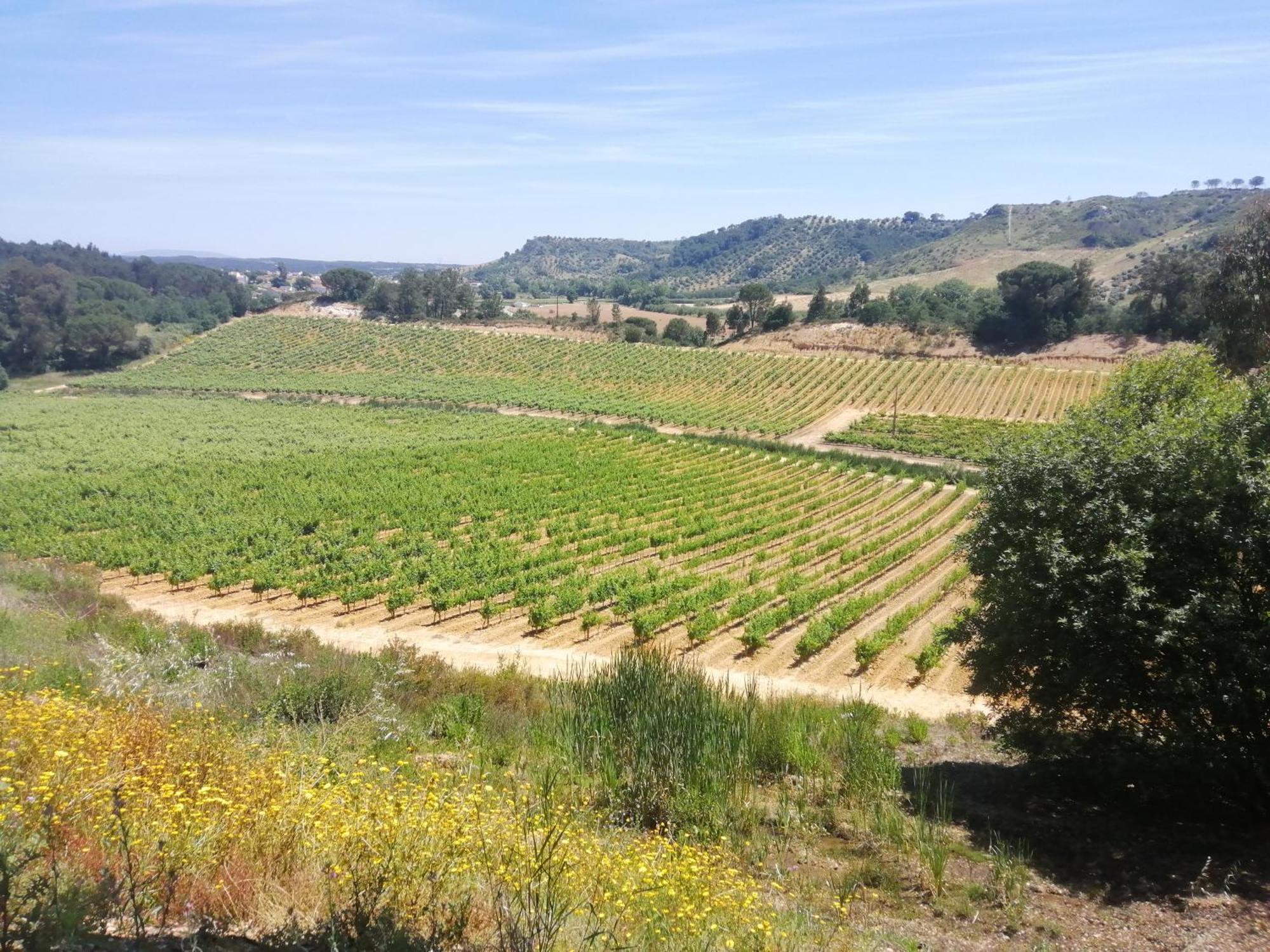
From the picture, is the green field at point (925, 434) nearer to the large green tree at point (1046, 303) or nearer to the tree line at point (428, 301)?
the large green tree at point (1046, 303)

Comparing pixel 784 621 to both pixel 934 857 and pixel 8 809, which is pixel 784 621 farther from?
pixel 8 809

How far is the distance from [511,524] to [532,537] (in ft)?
7.36

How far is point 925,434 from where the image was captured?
6166 cm

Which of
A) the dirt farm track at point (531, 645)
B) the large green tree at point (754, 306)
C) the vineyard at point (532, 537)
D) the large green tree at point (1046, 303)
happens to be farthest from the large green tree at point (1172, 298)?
the dirt farm track at point (531, 645)

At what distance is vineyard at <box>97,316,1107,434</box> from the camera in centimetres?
7288

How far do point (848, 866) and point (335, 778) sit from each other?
18.1 ft

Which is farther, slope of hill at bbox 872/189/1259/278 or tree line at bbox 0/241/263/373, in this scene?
slope of hill at bbox 872/189/1259/278

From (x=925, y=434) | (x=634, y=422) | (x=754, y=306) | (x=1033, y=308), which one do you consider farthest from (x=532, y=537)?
(x=754, y=306)

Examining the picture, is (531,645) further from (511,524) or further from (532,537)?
(511,524)

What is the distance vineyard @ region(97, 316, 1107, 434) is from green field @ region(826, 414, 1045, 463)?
4.46 meters

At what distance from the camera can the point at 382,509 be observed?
34.6 meters

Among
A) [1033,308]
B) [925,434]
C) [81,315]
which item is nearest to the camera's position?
[925,434]

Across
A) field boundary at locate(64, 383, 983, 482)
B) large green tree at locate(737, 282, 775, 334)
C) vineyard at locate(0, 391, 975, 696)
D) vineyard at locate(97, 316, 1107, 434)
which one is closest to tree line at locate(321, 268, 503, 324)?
vineyard at locate(97, 316, 1107, 434)

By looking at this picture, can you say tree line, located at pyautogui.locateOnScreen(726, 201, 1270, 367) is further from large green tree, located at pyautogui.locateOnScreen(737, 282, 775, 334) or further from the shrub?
the shrub
